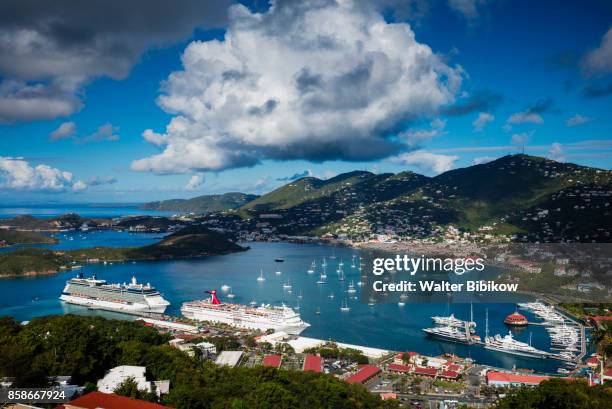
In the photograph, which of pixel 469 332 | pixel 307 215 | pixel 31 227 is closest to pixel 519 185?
pixel 307 215

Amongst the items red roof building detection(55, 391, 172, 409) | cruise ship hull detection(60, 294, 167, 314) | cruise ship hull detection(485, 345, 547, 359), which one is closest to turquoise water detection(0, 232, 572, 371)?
cruise ship hull detection(485, 345, 547, 359)

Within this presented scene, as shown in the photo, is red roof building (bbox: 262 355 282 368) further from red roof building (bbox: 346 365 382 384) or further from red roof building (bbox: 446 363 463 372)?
red roof building (bbox: 446 363 463 372)

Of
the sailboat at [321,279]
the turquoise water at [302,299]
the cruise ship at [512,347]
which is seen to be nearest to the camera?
the cruise ship at [512,347]

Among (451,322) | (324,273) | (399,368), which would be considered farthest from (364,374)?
(324,273)

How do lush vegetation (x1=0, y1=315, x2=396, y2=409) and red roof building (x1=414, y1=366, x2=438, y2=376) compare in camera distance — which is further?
red roof building (x1=414, y1=366, x2=438, y2=376)

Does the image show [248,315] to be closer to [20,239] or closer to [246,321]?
[246,321]

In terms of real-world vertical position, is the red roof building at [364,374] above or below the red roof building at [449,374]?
above

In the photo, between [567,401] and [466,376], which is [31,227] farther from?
[567,401]

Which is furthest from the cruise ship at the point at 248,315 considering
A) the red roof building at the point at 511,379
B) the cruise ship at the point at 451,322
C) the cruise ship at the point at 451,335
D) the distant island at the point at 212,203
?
the distant island at the point at 212,203

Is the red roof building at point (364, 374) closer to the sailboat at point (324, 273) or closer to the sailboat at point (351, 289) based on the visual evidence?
the sailboat at point (351, 289)
